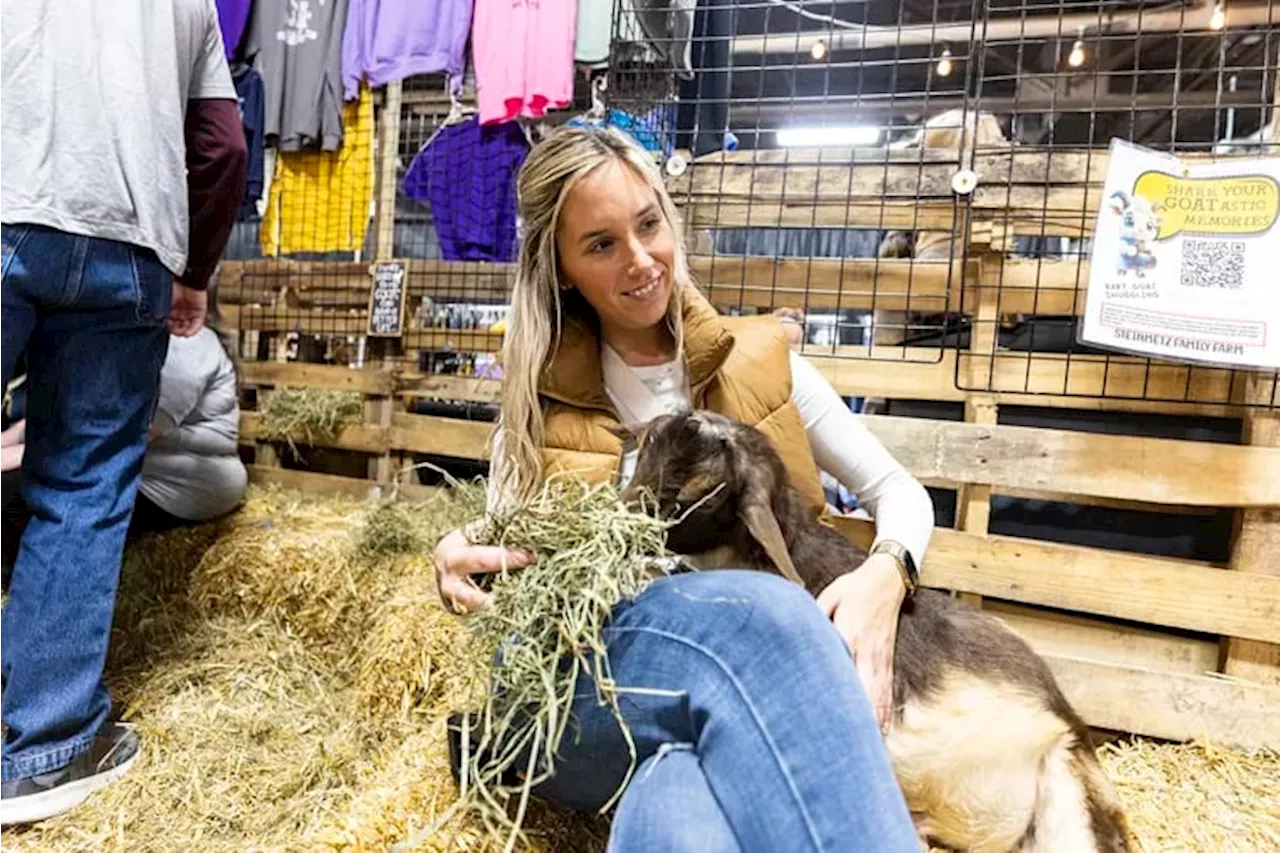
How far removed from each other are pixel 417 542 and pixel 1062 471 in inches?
93.7

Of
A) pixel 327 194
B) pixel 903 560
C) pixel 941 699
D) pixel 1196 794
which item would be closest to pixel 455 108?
pixel 327 194

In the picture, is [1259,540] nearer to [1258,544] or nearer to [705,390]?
[1258,544]

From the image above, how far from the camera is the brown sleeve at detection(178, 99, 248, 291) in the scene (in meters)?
2.34

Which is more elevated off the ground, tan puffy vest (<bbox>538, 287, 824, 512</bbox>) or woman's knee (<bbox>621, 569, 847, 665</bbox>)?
tan puffy vest (<bbox>538, 287, 824, 512</bbox>)

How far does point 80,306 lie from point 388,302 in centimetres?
234

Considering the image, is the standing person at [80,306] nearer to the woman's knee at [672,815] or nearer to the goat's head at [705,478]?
the goat's head at [705,478]

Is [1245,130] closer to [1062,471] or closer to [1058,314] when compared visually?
[1058,314]

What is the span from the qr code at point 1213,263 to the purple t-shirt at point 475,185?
123 inches

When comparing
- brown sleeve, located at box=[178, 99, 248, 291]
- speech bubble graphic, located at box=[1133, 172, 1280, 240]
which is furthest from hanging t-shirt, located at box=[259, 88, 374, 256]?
speech bubble graphic, located at box=[1133, 172, 1280, 240]

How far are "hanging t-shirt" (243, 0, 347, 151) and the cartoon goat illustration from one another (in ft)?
13.5

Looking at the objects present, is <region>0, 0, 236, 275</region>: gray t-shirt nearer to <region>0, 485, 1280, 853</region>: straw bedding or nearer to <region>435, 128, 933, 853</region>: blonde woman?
<region>435, 128, 933, 853</region>: blonde woman

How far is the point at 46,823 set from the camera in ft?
6.48

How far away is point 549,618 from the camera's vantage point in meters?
1.33

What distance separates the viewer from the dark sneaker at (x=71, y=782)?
195 cm
